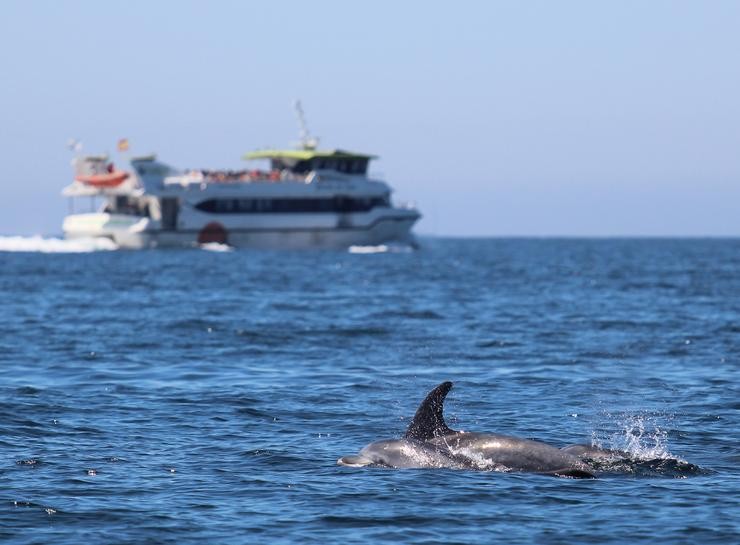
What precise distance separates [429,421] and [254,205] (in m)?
101

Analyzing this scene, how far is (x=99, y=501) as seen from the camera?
15633 millimetres

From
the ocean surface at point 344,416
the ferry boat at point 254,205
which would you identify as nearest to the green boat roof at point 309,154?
the ferry boat at point 254,205

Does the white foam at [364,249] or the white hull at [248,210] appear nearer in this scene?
the white hull at [248,210]

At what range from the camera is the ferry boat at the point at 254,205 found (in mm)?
116625

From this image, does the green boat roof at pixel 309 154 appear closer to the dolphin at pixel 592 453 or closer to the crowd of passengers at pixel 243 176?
the crowd of passengers at pixel 243 176

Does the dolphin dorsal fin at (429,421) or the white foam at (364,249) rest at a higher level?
the white foam at (364,249)

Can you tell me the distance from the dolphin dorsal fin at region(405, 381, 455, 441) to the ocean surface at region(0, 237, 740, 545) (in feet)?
2.81

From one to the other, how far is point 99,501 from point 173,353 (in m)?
17.0

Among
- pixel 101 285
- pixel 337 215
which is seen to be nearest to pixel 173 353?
pixel 101 285

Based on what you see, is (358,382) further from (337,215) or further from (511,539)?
(337,215)

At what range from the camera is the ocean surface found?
1475 centimetres

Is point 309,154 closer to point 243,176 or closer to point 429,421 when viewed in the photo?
point 243,176

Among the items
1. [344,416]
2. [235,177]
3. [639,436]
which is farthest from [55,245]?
[639,436]

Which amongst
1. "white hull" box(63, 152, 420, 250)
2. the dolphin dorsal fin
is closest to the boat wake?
"white hull" box(63, 152, 420, 250)
